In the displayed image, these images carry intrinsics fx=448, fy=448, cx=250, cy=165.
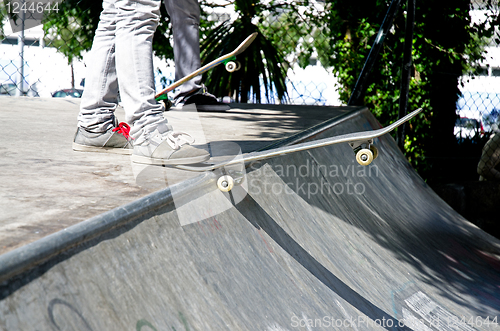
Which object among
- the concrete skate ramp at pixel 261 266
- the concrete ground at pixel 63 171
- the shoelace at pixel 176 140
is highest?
the shoelace at pixel 176 140

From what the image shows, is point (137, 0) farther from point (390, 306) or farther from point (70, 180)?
point (390, 306)

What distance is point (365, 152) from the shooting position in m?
1.36

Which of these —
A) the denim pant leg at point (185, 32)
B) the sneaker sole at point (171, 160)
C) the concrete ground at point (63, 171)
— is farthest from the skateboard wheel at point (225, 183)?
the denim pant leg at point (185, 32)

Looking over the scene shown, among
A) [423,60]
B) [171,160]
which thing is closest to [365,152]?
[171,160]

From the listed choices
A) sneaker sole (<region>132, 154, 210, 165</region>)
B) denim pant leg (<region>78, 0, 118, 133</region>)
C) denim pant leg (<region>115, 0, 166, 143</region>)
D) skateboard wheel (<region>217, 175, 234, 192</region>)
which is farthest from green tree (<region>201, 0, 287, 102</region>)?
skateboard wheel (<region>217, 175, 234, 192</region>)

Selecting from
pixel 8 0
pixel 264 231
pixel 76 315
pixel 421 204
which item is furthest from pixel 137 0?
pixel 8 0

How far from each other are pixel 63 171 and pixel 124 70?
1.43ft

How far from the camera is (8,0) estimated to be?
17.3ft

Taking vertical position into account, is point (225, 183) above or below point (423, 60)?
below

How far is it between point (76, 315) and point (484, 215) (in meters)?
5.10

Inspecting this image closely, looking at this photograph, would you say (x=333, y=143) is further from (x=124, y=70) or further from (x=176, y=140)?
(x=124, y=70)

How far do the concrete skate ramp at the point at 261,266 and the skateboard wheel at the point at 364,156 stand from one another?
14.9 inches

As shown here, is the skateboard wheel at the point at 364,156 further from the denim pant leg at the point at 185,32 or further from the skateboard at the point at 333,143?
the denim pant leg at the point at 185,32

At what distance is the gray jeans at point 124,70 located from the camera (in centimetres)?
167
